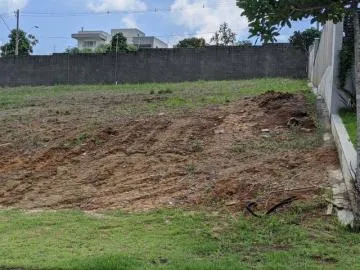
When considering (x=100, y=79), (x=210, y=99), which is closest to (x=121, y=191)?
(x=210, y=99)

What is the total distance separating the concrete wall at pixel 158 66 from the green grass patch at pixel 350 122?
15658 mm

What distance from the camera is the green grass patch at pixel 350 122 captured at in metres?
7.87

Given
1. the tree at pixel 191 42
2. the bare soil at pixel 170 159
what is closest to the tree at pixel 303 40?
the bare soil at pixel 170 159

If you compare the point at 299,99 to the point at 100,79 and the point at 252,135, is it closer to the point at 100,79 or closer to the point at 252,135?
the point at 252,135

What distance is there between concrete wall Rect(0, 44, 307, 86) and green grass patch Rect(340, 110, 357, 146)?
15658 mm

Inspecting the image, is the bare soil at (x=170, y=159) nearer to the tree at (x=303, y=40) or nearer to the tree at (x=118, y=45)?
the tree at (x=303, y=40)

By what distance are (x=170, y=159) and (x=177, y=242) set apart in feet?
11.3

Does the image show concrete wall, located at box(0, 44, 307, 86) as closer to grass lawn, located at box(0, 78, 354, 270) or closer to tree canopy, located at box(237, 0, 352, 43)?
grass lawn, located at box(0, 78, 354, 270)

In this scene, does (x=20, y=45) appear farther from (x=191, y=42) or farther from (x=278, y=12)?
(x=278, y=12)

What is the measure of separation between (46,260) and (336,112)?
6113 mm

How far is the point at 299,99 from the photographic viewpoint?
1238 cm

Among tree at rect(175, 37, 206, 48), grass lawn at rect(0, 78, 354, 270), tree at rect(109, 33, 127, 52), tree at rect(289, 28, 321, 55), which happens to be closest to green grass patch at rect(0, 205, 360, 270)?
grass lawn at rect(0, 78, 354, 270)

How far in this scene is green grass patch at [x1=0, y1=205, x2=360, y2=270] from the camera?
512 centimetres

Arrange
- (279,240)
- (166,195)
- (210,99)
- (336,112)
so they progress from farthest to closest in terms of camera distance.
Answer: (210,99) < (336,112) < (166,195) < (279,240)
